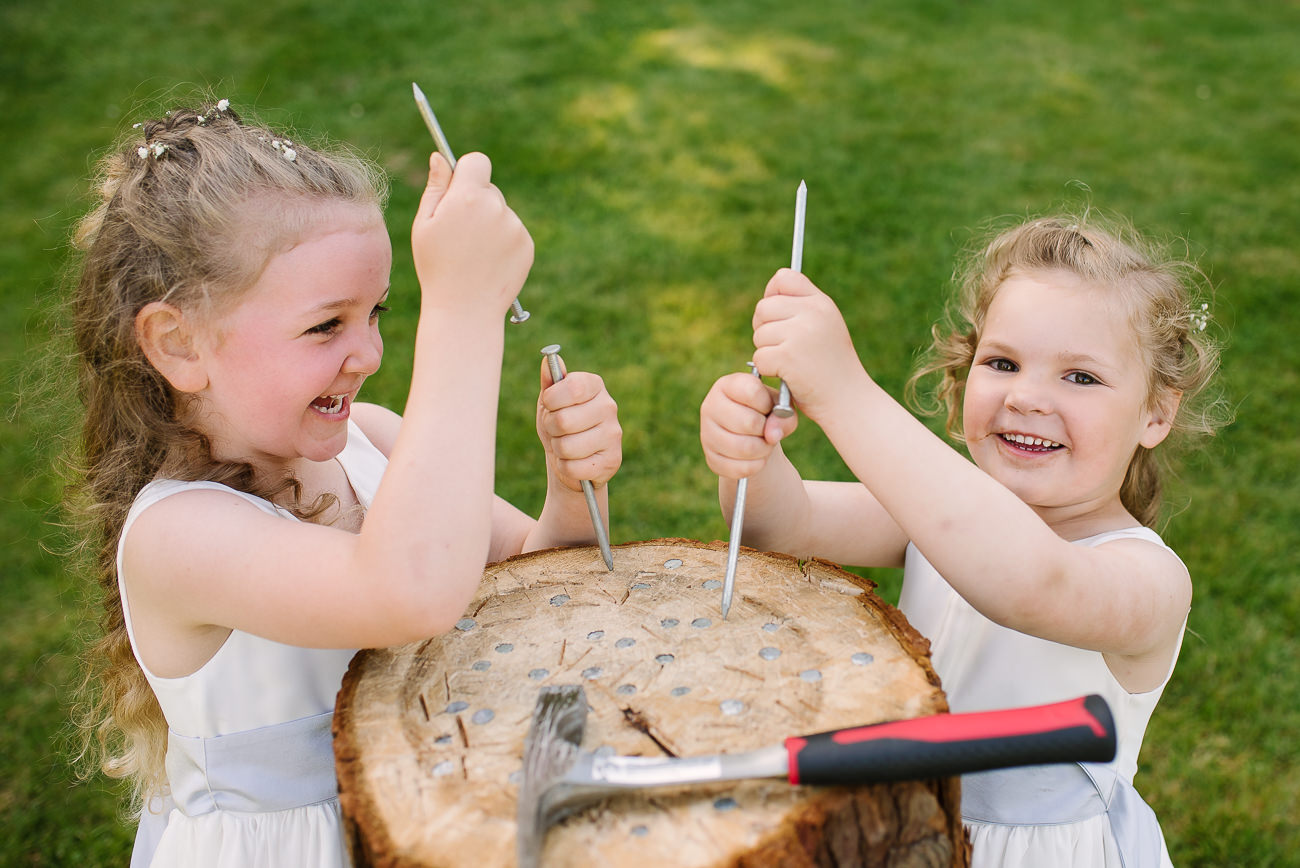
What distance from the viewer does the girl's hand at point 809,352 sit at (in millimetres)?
1458

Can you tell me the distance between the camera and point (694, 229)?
4789 mm

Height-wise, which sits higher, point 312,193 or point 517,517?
point 312,193

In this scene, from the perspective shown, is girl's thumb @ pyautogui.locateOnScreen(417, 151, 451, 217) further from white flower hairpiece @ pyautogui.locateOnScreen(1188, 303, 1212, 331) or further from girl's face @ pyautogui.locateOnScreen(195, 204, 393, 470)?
white flower hairpiece @ pyautogui.locateOnScreen(1188, 303, 1212, 331)

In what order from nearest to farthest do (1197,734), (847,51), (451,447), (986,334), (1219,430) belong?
(451,447)
(986,334)
(1197,734)
(1219,430)
(847,51)

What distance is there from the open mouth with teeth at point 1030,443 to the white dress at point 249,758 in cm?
119

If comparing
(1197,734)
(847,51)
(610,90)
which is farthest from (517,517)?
(847,51)

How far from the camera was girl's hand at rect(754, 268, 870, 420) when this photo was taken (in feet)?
4.78

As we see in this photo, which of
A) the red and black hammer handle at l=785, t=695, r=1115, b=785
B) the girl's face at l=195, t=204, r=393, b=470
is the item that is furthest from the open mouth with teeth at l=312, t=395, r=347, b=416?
the red and black hammer handle at l=785, t=695, r=1115, b=785

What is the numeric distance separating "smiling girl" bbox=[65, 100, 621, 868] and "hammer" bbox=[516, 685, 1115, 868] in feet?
0.99

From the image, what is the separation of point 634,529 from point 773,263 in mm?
1709

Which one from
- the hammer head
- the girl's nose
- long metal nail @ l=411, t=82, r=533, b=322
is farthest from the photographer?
the girl's nose

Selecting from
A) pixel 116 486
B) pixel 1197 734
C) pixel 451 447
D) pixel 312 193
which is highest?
pixel 312 193

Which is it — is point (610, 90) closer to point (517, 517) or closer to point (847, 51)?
point (847, 51)

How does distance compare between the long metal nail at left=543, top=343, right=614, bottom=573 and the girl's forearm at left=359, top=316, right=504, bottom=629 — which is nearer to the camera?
the girl's forearm at left=359, top=316, right=504, bottom=629
